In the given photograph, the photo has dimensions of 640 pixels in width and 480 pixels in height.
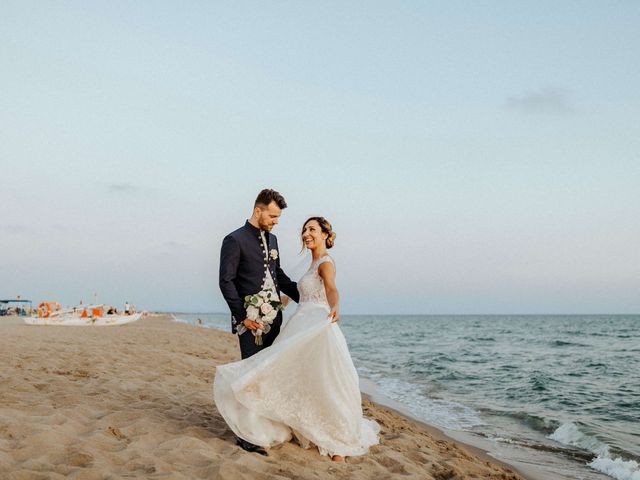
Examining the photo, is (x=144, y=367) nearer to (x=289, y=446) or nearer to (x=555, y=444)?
(x=289, y=446)

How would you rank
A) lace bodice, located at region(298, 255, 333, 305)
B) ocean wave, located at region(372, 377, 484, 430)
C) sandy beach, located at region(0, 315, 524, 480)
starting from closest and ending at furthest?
1. sandy beach, located at region(0, 315, 524, 480)
2. lace bodice, located at region(298, 255, 333, 305)
3. ocean wave, located at region(372, 377, 484, 430)

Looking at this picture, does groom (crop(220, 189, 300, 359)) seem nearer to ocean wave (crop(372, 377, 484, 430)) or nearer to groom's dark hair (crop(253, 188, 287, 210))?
groom's dark hair (crop(253, 188, 287, 210))

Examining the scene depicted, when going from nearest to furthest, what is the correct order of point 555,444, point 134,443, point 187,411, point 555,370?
point 134,443
point 187,411
point 555,444
point 555,370

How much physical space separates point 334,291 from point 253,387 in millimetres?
1220

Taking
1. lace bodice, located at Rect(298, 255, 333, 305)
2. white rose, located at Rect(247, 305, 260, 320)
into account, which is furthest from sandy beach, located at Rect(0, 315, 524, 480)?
lace bodice, located at Rect(298, 255, 333, 305)

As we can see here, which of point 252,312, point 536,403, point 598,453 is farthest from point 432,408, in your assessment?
point 252,312

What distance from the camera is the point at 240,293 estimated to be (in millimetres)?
5184

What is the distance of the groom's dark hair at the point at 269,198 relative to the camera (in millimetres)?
5031

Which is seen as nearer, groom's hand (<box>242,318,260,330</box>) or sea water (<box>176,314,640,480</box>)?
groom's hand (<box>242,318,260,330</box>)

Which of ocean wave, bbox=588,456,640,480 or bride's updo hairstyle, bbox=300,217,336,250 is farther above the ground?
bride's updo hairstyle, bbox=300,217,336,250

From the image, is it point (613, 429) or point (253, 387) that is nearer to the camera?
point (253, 387)

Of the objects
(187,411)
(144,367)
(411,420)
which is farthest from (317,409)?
(144,367)

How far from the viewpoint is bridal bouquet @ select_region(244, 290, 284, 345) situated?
4906 mm

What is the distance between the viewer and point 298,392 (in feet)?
15.7
